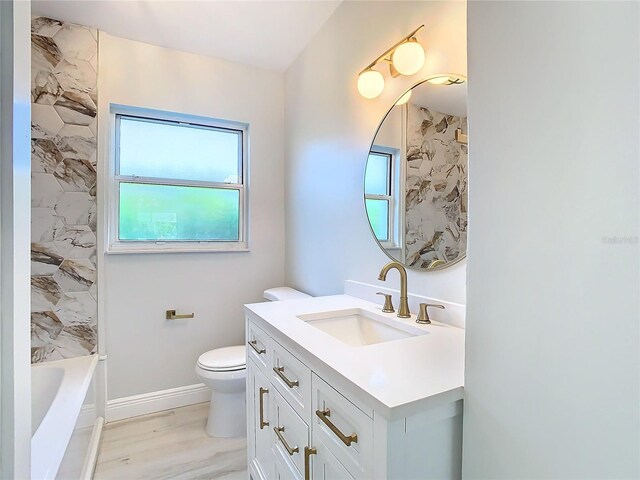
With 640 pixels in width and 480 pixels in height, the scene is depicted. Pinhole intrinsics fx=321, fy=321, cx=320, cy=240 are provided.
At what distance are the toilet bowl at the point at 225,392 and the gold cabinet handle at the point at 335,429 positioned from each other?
3.89 feet

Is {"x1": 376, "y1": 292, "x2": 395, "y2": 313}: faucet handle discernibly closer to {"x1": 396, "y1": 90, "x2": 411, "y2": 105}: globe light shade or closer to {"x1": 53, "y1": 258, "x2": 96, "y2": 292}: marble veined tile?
{"x1": 396, "y1": 90, "x2": 411, "y2": 105}: globe light shade

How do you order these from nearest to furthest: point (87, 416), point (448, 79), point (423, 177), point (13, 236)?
point (13, 236) < point (448, 79) < point (423, 177) < point (87, 416)

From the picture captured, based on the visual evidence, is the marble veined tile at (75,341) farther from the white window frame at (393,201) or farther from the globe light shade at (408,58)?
the globe light shade at (408,58)

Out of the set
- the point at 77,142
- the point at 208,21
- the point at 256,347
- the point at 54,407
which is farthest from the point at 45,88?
the point at 256,347

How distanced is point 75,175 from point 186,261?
0.87 meters

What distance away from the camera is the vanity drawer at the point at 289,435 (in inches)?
40.5

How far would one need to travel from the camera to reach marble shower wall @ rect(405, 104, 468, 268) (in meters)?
1.23

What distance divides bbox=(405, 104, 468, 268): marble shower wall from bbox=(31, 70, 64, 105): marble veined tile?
7.05 ft

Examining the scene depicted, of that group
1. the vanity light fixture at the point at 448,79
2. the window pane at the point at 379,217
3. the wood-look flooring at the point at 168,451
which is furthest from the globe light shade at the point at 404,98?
the wood-look flooring at the point at 168,451

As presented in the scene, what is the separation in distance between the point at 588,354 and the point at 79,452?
202 cm

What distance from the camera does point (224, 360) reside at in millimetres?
2041

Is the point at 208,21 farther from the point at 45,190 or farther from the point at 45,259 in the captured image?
the point at 45,259

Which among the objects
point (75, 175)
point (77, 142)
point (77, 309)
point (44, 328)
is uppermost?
point (77, 142)

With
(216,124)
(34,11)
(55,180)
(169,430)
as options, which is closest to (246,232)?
(216,124)
